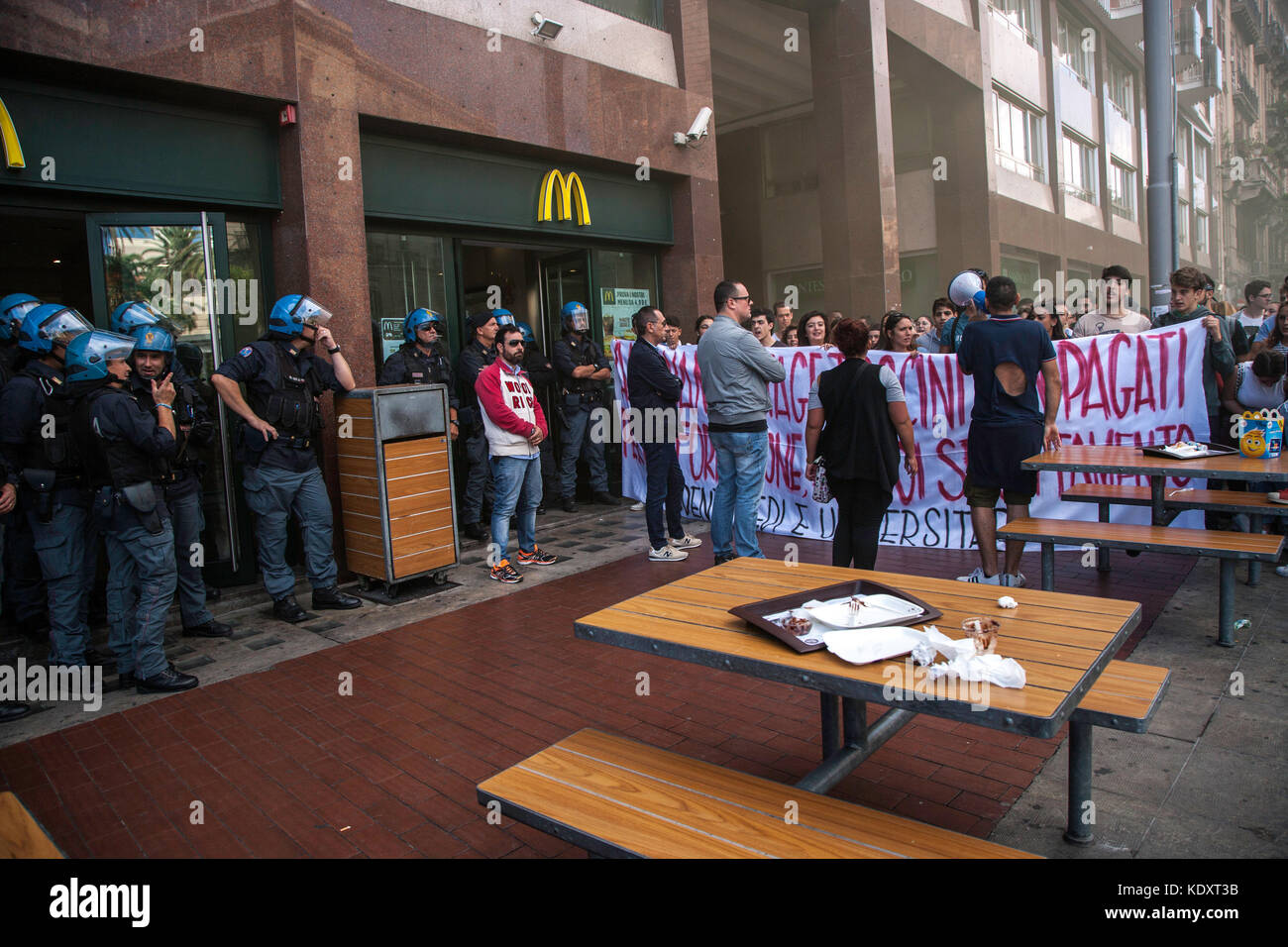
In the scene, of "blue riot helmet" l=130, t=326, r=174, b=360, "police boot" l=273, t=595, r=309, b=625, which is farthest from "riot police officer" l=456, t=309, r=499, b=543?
"blue riot helmet" l=130, t=326, r=174, b=360

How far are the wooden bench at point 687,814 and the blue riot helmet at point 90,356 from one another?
11.5 ft

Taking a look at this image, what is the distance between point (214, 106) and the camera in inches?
262

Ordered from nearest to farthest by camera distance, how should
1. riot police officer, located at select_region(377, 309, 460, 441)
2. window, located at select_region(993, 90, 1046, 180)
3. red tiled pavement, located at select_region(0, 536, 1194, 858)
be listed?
red tiled pavement, located at select_region(0, 536, 1194, 858) < riot police officer, located at select_region(377, 309, 460, 441) < window, located at select_region(993, 90, 1046, 180)

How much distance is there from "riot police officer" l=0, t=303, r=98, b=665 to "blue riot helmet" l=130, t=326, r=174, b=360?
390mm

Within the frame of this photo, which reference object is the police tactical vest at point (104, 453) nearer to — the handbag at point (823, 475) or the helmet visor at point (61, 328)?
the helmet visor at point (61, 328)

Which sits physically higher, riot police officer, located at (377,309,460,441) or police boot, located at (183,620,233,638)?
riot police officer, located at (377,309,460,441)

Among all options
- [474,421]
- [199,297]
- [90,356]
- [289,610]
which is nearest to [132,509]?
[90,356]

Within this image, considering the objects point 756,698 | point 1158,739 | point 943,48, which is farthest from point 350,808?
point 943,48

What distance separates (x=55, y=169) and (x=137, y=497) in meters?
2.83

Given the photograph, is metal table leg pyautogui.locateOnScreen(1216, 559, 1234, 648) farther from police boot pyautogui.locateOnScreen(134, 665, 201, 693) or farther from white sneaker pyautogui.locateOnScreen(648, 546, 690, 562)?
police boot pyautogui.locateOnScreen(134, 665, 201, 693)

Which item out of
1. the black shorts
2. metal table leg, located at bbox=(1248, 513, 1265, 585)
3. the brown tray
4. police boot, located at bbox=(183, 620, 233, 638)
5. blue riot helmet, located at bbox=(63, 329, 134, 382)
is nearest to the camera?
the brown tray

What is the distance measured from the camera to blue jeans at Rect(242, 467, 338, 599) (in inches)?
237
